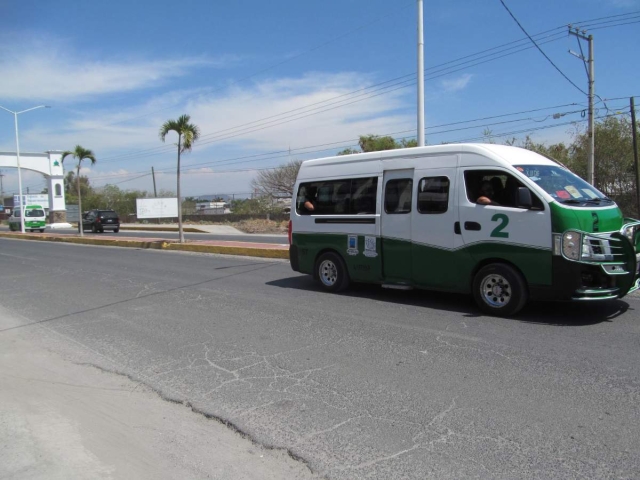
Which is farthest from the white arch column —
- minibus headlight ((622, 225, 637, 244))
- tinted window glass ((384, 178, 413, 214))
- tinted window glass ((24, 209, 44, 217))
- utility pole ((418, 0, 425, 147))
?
minibus headlight ((622, 225, 637, 244))

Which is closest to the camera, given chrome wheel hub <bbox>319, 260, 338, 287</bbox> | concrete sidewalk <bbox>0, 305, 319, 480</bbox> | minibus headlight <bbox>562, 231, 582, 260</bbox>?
concrete sidewalk <bbox>0, 305, 319, 480</bbox>

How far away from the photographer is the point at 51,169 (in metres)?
49.8

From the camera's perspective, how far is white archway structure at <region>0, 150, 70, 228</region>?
158 feet

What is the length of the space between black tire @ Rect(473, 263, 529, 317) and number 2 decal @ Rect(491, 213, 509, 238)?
402 millimetres

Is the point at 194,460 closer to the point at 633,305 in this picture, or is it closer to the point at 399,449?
the point at 399,449

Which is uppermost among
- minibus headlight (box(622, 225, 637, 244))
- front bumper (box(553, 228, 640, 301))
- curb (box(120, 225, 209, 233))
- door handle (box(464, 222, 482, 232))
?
door handle (box(464, 222, 482, 232))

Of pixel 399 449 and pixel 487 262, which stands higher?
pixel 487 262

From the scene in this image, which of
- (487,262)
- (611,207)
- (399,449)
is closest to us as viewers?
(399,449)

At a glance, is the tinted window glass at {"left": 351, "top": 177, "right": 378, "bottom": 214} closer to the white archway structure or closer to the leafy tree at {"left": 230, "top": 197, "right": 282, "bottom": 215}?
the leafy tree at {"left": 230, "top": 197, "right": 282, "bottom": 215}

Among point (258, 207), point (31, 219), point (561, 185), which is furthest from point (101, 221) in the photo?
point (561, 185)

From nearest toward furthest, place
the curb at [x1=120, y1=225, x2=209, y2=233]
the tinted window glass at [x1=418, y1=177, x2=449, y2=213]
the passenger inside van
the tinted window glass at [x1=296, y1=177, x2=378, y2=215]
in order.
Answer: the passenger inside van, the tinted window glass at [x1=418, y1=177, x2=449, y2=213], the tinted window glass at [x1=296, y1=177, x2=378, y2=215], the curb at [x1=120, y1=225, x2=209, y2=233]

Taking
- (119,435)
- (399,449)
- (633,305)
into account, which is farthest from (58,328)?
(633,305)

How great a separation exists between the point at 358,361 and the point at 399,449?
188 centimetres

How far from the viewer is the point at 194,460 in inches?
140
